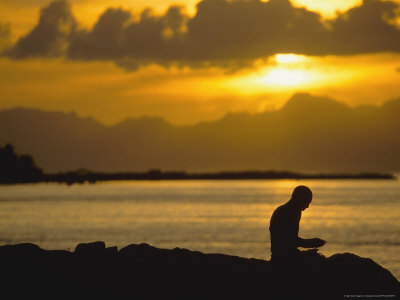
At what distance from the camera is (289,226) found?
14891 mm

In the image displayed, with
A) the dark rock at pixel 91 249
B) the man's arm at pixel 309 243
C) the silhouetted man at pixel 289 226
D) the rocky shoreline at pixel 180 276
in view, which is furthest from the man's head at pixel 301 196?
the dark rock at pixel 91 249

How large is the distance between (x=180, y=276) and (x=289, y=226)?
3.84 m

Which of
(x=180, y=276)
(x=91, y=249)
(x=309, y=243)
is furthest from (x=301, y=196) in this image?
(x=91, y=249)

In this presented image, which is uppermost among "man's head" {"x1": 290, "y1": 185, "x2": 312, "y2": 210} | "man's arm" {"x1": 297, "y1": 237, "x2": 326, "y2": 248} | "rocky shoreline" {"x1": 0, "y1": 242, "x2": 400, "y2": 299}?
"man's head" {"x1": 290, "y1": 185, "x2": 312, "y2": 210}

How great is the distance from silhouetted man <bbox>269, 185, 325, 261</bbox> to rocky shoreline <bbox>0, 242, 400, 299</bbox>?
0.31 meters

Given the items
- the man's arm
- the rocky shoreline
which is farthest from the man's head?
the rocky shoreline

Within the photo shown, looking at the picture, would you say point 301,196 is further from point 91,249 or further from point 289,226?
point 91,249

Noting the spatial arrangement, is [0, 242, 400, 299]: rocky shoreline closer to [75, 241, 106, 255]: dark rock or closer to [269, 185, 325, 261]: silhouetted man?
[75, 241, 106, 255]: dark rock

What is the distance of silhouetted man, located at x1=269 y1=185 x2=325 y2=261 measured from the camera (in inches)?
575

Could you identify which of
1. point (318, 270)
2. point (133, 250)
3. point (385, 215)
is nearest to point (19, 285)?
point (133, 250)

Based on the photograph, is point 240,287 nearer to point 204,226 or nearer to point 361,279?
point 361,279

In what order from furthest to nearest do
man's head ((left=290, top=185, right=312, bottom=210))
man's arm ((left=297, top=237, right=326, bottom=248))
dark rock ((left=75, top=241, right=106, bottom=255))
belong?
dark rock ((left=75, top=241, right=106, bottom=255)) < man's arm ((left=297, top=237, right=326, bottom=248)) < man's head ((left=290, top=185, right=312, bottom=210))

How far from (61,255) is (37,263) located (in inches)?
28.9

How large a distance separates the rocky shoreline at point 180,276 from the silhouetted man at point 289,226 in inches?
12.2
